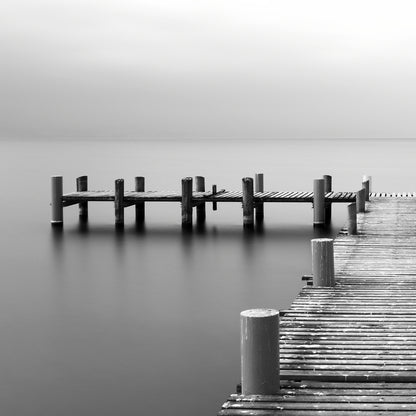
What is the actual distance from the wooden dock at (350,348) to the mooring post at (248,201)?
11.2 meters

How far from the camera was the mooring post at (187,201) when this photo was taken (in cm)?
2484

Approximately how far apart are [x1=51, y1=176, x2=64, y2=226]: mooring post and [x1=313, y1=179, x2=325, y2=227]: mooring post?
27.6 feet

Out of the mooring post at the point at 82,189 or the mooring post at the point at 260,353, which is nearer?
the mooring post at the point at 260,353

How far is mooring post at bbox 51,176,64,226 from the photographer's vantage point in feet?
82.0


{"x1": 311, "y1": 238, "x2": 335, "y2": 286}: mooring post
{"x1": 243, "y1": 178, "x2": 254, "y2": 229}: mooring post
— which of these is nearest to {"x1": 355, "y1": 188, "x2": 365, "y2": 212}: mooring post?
{"x1": 243, "y1": 178, "x2": 254, "y2": 229}: mooring post

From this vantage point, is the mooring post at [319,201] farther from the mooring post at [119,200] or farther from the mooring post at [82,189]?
the mooring post at [82,189]

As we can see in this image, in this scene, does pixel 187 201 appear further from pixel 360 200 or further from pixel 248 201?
pixel 360 200

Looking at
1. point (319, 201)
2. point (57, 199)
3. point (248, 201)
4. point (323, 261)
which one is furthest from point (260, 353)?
point (57, 199)

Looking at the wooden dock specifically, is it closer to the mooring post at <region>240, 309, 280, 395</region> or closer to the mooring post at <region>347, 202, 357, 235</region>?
the mooring post at <region>240, 309, 280, 395</region>

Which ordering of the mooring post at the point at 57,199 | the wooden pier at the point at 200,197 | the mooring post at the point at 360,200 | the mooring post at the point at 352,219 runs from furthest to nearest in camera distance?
the mooring post at the point at 57,199
the wooden pier at the point at 200,197
the mooring post at the point at 360,200
the mooring post at the point at 352,219

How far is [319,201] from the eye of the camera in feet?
81.2

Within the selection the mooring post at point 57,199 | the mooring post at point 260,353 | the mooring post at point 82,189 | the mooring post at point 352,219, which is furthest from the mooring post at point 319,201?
the mooring post at point 260,353

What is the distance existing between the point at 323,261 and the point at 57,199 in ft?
54.5

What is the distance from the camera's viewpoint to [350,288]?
10.8 meters
